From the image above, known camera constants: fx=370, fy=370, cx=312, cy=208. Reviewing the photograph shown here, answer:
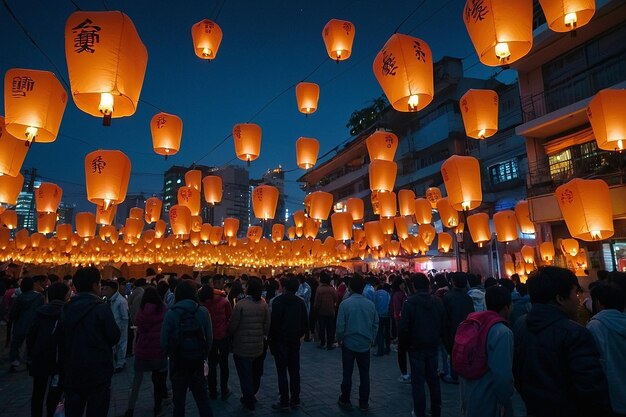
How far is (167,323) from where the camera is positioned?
4.58 m

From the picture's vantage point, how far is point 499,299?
344cm

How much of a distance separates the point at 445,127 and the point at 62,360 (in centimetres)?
2664

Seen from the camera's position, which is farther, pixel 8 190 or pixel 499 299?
Answer: pixel 8 190

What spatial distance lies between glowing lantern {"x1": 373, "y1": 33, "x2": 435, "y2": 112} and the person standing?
12.1 ft

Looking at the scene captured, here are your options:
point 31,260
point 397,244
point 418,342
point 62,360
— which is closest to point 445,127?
point 397,244

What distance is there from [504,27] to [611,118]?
4712 mm

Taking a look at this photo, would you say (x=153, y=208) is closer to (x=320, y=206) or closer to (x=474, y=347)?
(x=320, y=206)

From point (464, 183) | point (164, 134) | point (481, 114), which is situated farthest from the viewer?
point (164, 134)

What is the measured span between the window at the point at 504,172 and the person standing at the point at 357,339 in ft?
60.3

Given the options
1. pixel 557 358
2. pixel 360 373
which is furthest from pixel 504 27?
pixel 360 373

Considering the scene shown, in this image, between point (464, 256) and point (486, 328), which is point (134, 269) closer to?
point (464, 256)

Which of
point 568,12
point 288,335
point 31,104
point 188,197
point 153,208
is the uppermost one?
point 568,12

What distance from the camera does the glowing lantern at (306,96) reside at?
11.1 metres

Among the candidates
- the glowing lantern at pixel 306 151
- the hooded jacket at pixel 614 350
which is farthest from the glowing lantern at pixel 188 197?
the hooded jacket at pixel 614 350
